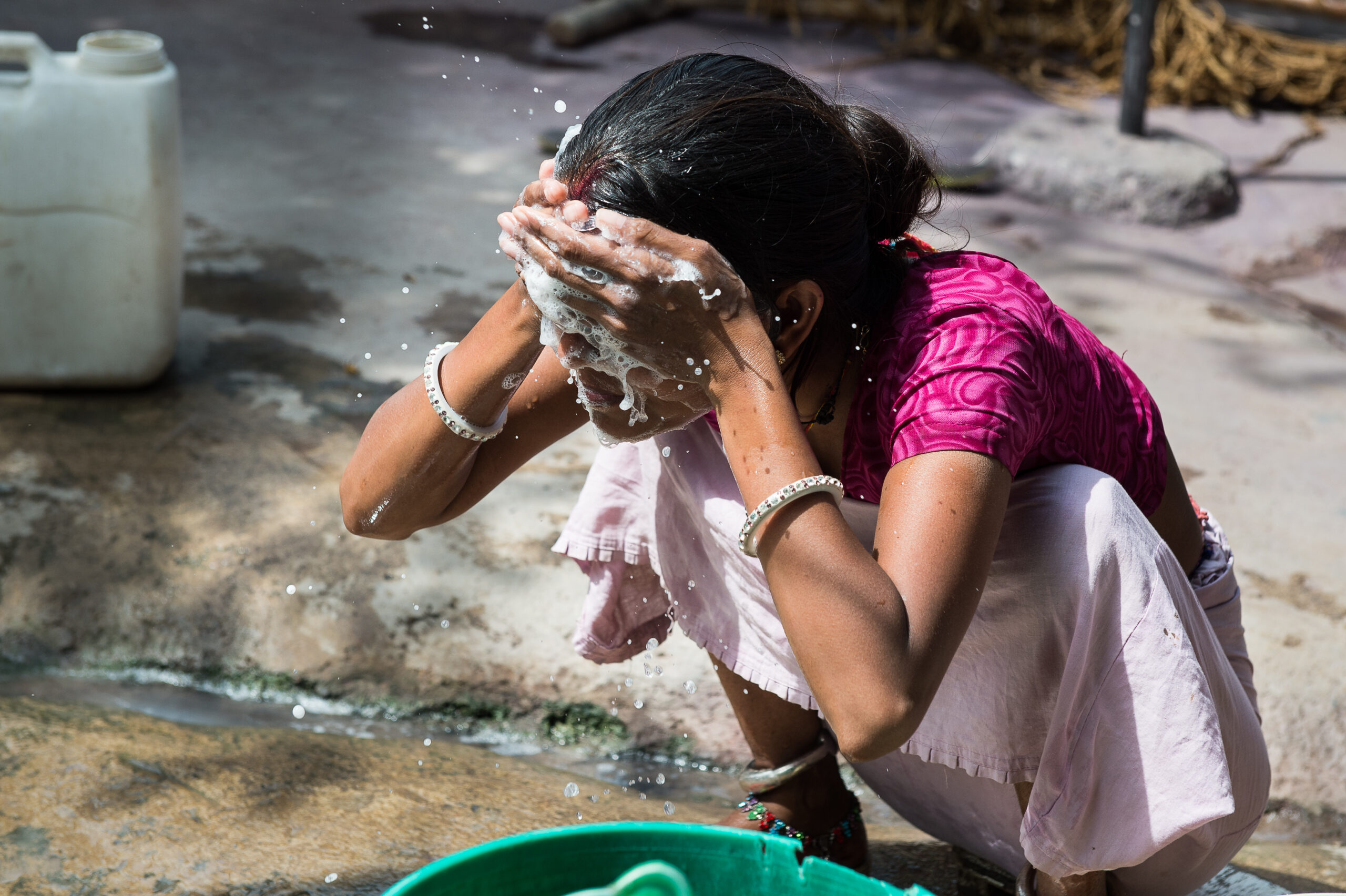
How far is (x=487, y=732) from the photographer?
7.29ft

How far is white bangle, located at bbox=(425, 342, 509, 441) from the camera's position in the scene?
1592mm

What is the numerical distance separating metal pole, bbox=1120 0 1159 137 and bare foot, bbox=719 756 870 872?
13.8ft

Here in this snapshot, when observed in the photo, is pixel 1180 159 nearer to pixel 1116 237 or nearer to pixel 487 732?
pixel 1116 237

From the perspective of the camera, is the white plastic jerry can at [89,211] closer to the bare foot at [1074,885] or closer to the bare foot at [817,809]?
the bare foot at [817,809]

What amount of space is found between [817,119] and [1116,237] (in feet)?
12.8

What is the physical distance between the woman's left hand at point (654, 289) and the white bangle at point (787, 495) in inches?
5.1

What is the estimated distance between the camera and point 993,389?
1294 millimetres

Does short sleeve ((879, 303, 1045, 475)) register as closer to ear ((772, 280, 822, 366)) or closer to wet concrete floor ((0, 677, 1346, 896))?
ear ((772, 280, 822, 366))

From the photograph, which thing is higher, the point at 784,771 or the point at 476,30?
the point at 476,30

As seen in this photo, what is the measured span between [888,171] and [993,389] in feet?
1.09

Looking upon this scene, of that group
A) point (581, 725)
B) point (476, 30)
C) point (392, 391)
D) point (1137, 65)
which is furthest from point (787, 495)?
point (476, 30)

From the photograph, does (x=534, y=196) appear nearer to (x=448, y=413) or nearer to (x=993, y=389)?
(x=448, y=413)

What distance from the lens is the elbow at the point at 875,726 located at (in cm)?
123

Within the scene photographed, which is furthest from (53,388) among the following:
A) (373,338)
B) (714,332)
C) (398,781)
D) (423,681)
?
(714,332)
